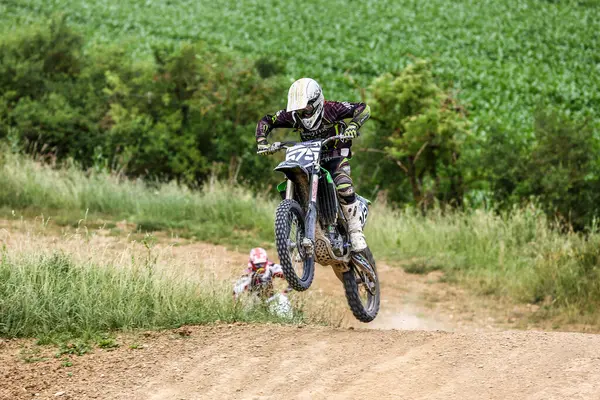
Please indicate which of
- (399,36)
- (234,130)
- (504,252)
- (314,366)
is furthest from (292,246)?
(399,36)

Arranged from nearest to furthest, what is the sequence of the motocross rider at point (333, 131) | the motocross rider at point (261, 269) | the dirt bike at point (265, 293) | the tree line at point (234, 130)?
the motocross rider at point (333, 131) → the dirt bike at point (265, 293) → the motocross rider at point (261, 269) → the tree line at point (234, 130)

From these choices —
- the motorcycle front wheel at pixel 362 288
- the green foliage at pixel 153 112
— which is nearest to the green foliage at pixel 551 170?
the green foliage at pixel 153 112

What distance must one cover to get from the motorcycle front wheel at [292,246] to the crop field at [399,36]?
70.7 feet

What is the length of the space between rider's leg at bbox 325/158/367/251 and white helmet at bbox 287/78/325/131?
0.52m

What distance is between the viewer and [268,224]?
18.1 m

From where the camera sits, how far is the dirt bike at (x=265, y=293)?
33.3 ft

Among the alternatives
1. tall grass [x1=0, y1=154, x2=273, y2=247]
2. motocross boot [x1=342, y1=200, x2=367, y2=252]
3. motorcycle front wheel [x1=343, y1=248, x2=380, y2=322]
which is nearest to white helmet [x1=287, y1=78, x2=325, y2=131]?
motocross boot [x1=342, y1=200, x2=367, y2=252]

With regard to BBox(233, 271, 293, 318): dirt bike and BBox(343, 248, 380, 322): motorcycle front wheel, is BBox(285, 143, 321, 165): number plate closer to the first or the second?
BBox(343, 248, 380, 322): motorcycle front wheel

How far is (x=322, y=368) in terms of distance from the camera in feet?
24.5

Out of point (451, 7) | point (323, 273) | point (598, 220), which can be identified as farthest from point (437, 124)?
point (451, 7)

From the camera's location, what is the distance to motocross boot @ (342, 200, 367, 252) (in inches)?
369

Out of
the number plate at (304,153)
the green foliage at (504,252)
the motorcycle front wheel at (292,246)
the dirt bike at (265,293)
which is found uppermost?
the number plate at (304,153)

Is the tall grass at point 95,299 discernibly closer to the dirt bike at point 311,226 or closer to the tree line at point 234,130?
the dirt bike at point 311,226

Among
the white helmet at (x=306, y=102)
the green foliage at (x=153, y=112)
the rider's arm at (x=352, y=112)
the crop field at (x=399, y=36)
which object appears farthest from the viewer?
the crop field at (x=399, y=36)
